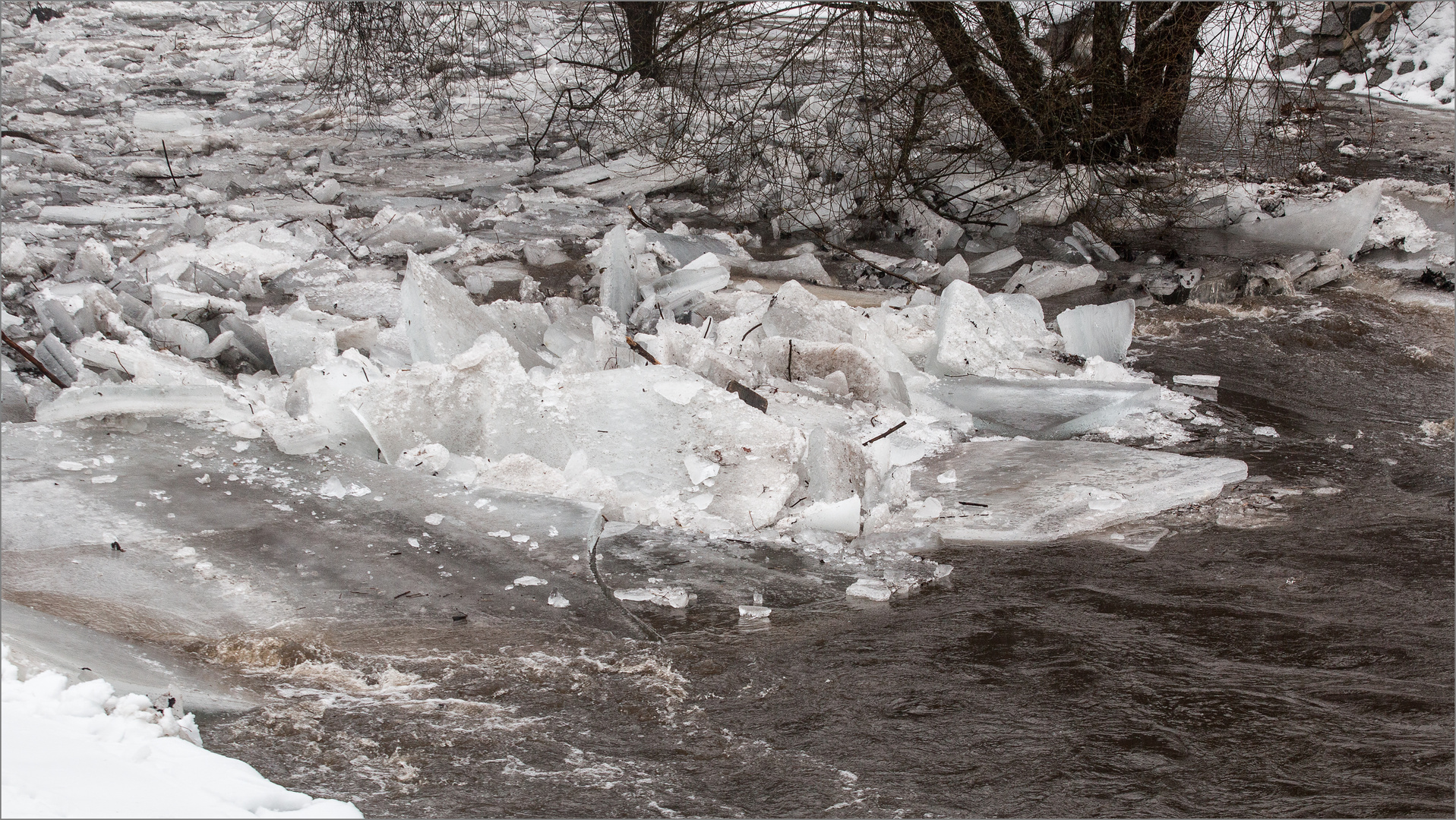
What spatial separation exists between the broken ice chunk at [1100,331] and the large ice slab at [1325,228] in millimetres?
2121

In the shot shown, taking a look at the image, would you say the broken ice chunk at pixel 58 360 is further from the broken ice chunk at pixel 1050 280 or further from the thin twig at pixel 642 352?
the broken ice chunk at pixel 1050 280

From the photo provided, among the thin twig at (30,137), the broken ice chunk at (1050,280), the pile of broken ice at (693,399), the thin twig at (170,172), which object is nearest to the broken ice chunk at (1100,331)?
the pile of broken ice at (693,399)

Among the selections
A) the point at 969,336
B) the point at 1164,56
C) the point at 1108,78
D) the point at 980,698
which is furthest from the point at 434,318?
the point at 1164,56

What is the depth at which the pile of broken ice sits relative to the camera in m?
2.94

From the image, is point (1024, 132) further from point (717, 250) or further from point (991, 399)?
point (991, 399)

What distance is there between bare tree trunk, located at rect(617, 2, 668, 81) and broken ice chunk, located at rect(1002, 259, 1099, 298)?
7.66ft

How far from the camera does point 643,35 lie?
614 cm

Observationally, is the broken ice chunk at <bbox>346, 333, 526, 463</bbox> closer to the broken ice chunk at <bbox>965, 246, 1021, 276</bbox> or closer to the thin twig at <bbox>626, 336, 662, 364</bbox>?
the thin twig at <bbox>626, 336, 662, 364</bbox>

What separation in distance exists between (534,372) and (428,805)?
6.69 ft

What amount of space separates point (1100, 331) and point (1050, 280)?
1.17m

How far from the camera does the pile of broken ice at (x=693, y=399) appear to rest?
2938 millimetres

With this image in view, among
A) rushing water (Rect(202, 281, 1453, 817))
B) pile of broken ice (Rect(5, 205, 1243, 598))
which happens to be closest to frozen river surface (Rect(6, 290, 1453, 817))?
rushing water (Rect(202, 281, 1453, 817))

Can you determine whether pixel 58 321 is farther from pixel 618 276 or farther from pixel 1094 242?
pixel 1094 242

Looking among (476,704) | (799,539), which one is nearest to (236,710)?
(476,704)
